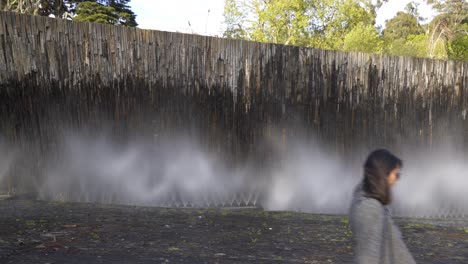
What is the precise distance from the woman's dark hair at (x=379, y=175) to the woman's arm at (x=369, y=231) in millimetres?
56

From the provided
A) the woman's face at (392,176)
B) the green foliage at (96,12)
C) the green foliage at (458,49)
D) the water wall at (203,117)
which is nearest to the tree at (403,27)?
the green foliage at (96,12)

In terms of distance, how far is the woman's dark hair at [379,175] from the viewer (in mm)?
3238

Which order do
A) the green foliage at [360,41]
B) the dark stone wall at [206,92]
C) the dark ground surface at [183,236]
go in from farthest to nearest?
the green foliage at [360,41] → the dark stone wall at [206,92] → the dark ground surface at [183,236]

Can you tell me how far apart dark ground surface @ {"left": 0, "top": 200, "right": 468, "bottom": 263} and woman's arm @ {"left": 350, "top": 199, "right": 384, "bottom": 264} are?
2.69 metres

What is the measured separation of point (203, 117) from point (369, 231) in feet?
18.9

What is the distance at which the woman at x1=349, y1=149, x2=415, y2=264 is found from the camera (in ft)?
10.3

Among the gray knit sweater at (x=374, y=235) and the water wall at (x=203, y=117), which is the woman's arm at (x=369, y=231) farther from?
the water wall at (x=203, y=117)

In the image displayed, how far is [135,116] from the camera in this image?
834 cm

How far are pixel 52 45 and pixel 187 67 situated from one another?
2.11 m

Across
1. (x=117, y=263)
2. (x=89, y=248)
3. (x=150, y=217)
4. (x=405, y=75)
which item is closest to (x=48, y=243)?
(x=89, y=248)

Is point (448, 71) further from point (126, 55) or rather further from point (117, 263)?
point (117, 263)

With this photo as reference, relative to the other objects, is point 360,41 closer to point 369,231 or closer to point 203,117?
point 203,117

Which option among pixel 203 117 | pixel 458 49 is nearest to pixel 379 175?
pixel 203 117

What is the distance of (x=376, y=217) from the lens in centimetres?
316
